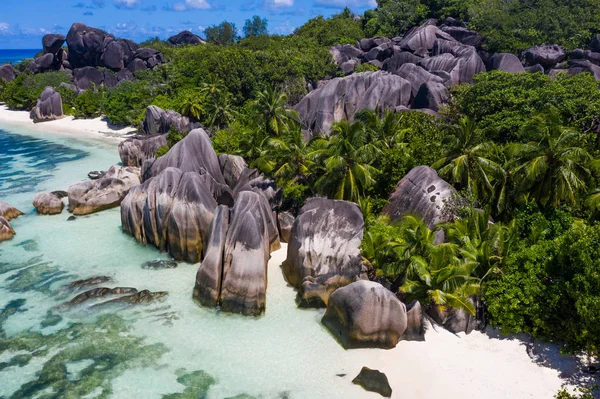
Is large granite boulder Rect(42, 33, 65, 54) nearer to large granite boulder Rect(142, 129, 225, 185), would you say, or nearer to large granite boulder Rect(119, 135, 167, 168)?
large granite boulder Rect(119, 135, 167, 168)

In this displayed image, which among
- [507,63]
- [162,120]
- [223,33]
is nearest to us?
[162,120]

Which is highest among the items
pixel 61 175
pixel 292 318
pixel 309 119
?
pixel 309 119

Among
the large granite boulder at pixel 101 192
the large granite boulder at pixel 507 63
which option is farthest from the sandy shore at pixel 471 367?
the large granite boulder at pixel 507 63

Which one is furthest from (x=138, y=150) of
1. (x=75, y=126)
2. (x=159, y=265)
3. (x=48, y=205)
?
(x=75, y=126)

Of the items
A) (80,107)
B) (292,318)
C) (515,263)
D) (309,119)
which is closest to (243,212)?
(292,318)

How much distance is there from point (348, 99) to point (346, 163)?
62.1ft

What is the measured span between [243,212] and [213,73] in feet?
107

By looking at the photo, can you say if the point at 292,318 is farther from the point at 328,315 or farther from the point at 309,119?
the point at 309,119

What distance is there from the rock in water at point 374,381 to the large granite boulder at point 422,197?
314 inches

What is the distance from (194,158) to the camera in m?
28.6

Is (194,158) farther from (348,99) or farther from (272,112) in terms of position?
(348,99)

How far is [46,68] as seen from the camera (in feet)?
270

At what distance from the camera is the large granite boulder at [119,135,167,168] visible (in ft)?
127

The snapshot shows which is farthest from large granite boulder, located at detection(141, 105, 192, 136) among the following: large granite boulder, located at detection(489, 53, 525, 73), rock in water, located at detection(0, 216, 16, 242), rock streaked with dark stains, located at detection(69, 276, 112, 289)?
large granite boulder, located at detection(489, 53, 525, 73)
